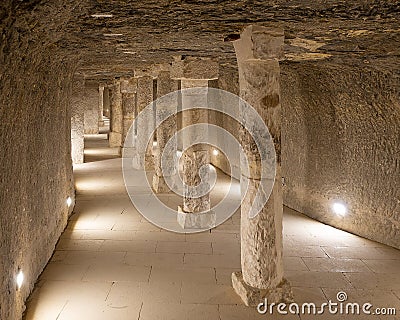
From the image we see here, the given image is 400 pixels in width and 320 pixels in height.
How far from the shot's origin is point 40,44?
458cm

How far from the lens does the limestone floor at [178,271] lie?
5.00 meters

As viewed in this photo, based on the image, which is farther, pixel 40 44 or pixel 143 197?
pixel 143 197

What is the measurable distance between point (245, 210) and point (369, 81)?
352cm

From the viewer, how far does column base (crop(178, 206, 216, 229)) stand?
320 inches

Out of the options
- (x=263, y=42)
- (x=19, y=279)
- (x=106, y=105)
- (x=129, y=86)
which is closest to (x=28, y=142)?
(x=19, y=279)

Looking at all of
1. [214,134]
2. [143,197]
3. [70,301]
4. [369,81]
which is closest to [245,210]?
[70,301]

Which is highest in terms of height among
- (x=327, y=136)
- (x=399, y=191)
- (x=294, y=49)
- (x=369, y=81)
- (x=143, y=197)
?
(x=294, y=49)

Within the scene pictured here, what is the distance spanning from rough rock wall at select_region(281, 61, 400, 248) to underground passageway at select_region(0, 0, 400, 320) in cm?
3

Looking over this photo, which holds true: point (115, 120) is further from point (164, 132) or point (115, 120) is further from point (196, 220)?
point (196, 220)

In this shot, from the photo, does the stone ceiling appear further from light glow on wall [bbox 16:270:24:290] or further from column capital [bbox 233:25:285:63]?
light glow on wall [bbox 16:270:24:290]

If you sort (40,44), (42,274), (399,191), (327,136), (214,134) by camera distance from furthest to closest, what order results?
(214,134)
(327,136)
(399,191)
(42,274)
(40,44)

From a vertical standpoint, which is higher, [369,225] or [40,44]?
[40,44]

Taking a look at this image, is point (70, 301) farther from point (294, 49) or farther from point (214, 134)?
point (214, 134)

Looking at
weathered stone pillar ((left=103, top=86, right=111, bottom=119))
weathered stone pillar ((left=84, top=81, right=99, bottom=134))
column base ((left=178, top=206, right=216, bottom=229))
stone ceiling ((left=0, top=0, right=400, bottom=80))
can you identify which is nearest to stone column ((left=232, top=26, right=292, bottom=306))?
stone ceiling ((left=0, top=0, right=400, bottom=80))
